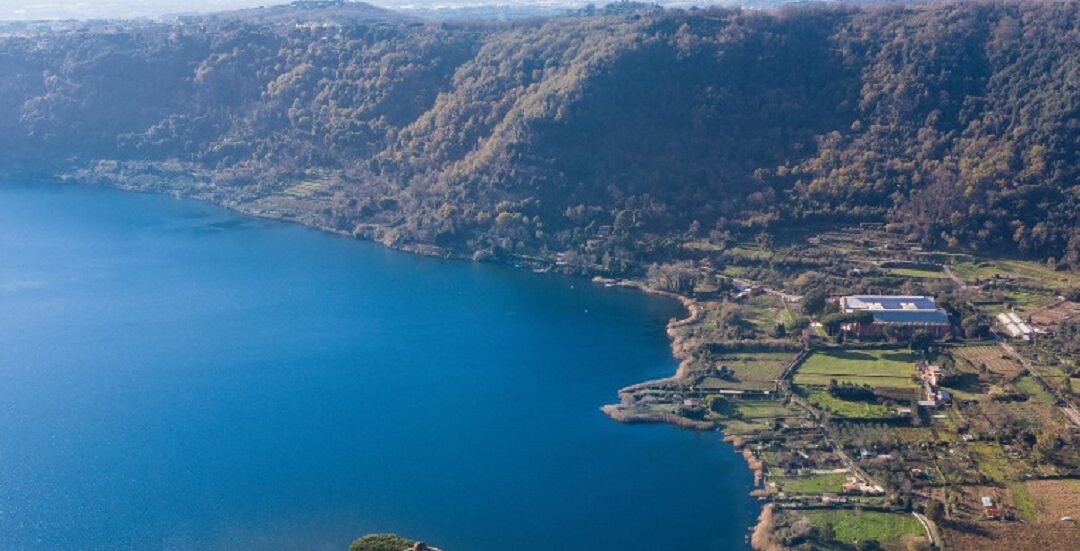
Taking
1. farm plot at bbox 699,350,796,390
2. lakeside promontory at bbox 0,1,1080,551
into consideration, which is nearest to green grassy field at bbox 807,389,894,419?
lakeside promontory at bbox 0,1,1080,551

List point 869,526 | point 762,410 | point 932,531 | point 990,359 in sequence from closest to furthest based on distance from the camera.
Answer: point 932,531 < point 869,526 < point 762,410 < point 990,359

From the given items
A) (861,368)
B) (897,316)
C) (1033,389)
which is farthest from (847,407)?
(897,316)

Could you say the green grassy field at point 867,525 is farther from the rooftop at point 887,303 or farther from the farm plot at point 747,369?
the rooftop at point 887,303

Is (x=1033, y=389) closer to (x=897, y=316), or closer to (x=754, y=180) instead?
(x=897, y=316)

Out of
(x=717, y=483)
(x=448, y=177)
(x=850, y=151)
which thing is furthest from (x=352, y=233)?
(x=717, y=483)

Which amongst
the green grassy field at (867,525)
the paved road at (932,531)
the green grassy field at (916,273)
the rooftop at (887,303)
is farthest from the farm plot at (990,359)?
the green grassy field at (867,525)

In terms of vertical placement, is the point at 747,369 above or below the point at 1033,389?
below

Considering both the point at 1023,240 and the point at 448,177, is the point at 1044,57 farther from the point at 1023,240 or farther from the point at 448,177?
the point at 448,177
